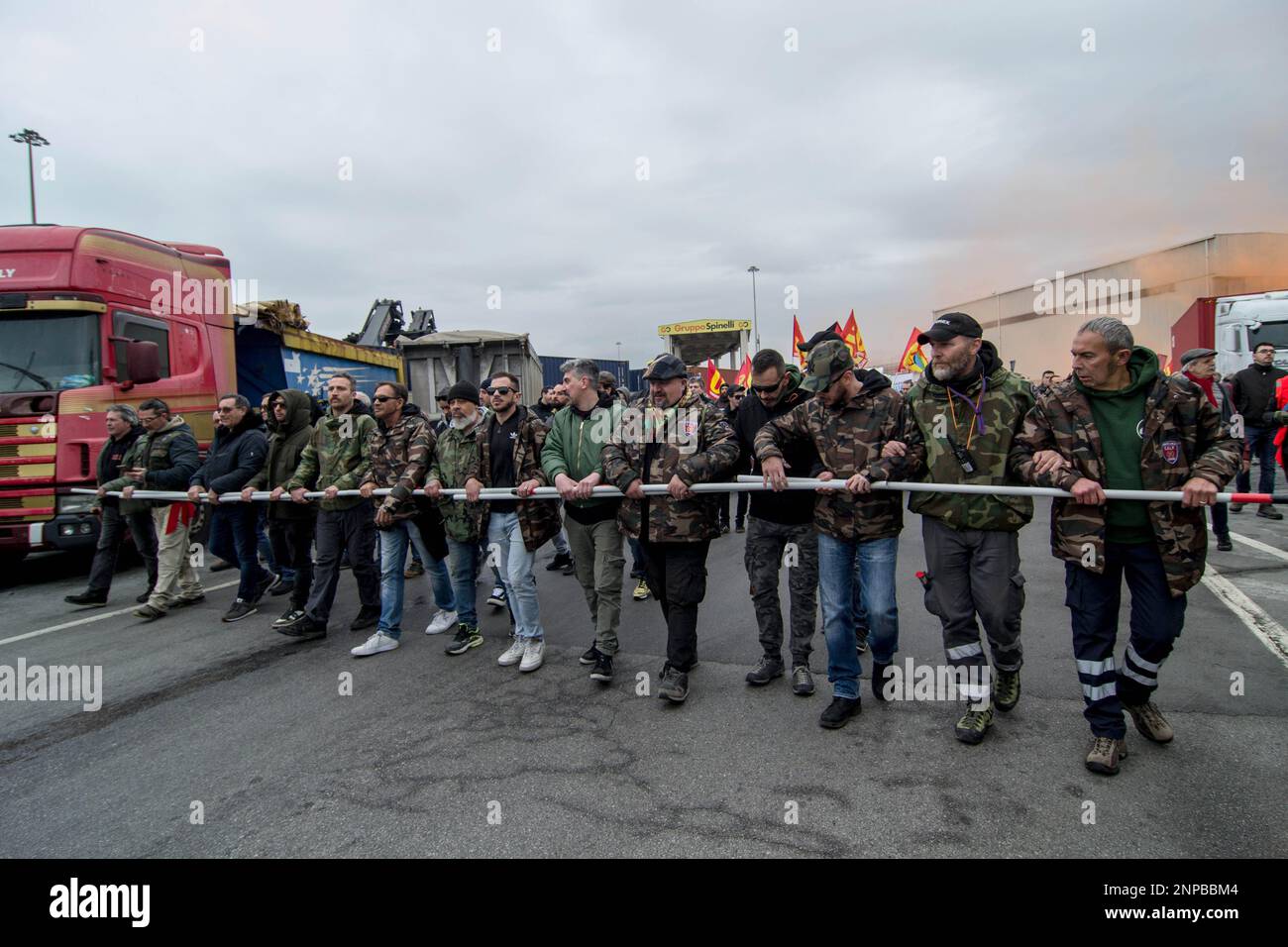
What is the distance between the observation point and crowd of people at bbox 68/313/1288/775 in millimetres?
3180

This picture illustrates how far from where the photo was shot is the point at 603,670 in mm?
4379

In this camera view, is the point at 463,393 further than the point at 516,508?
Yes

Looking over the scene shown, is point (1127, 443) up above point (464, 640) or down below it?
above

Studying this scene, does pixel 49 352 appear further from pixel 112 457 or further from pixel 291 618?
pixel 291 618

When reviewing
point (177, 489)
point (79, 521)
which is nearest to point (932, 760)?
point (177, 489)

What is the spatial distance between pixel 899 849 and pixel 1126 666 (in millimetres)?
1656

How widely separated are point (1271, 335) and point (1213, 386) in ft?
28.8

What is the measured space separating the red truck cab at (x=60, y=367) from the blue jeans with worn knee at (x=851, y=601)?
7.89 metres

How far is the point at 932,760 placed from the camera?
3.23 meters

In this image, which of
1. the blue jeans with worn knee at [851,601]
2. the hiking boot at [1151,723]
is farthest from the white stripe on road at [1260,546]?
the blue jeans with worn knee at [851,601]

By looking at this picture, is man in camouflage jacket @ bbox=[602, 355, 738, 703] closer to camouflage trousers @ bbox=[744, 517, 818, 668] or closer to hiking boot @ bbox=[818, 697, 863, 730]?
camouflage trousers @ bbox=[744, 517, 818, 668]

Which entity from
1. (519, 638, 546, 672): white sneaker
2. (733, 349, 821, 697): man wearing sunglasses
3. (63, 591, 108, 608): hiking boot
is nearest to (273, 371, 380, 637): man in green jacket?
(519, 638, 546, 672): white sneaker

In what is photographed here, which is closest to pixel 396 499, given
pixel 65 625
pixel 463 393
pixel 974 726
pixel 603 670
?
pixel 463 393

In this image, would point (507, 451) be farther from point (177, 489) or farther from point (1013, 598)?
point (177, 489)
